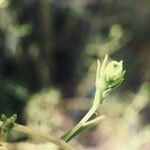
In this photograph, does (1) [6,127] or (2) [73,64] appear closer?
(1) [6,127]

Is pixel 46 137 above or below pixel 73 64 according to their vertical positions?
below

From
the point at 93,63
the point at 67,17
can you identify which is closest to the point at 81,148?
the point at 93,63

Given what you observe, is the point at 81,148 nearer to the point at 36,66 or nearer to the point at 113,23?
the point at 36,66

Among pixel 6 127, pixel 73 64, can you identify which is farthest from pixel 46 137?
pixel 73 64

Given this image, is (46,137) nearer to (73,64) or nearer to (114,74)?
(114,74)

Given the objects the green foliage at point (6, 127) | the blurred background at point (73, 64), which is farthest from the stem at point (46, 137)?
the blurred background at point (73, 64)

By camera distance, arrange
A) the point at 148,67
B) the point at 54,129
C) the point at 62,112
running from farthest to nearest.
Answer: the point at 148,67 < the point at 62,112 < the point at 54,129
